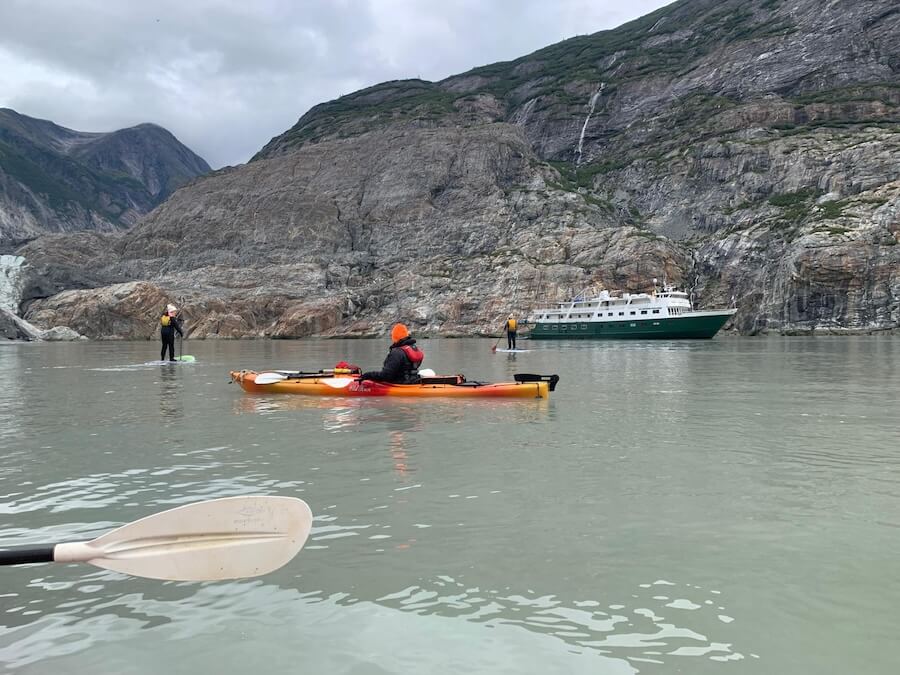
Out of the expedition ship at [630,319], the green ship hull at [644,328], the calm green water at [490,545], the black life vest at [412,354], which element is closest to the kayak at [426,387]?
the black life vest at [412,354]

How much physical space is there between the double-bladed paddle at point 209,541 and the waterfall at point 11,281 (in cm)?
10480

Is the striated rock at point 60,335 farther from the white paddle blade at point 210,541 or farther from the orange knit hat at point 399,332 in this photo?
the white paddle blade at point 210,541

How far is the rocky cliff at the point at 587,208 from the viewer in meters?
80.1

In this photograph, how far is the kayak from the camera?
16.3m

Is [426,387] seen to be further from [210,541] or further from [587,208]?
[587,208]

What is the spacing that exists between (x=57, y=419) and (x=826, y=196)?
93.6m

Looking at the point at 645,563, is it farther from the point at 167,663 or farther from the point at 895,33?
the point at 895,33

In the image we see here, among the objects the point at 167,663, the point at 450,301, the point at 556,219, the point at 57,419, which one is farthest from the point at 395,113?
the point at 167,663

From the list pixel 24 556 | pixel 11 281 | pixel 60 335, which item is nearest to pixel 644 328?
pixel 24 556

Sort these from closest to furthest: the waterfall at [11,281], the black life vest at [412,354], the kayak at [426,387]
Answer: the kayak at [426,387] < the black life vest at [412,354] < the waterfall at [11,281]

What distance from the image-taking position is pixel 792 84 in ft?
365

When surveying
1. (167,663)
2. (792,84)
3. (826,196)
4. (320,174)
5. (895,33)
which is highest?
(895,33)

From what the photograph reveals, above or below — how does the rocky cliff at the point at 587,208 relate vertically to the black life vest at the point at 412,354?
above

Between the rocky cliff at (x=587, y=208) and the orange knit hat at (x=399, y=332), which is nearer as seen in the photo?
the orange knit hat at (x=399, y=332)
